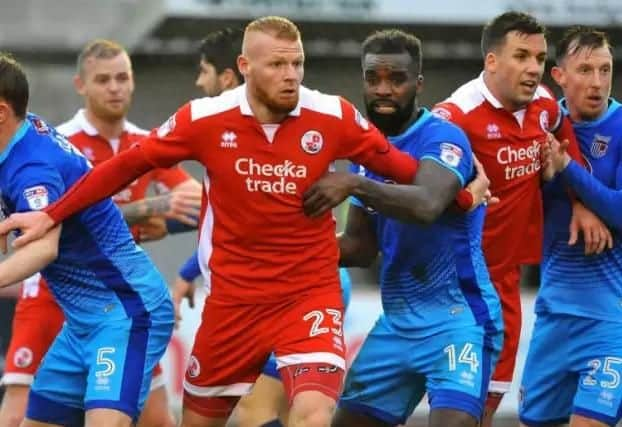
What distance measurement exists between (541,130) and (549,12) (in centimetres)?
1195

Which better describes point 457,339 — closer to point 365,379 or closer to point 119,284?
point 365,379

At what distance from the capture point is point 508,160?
28.0 feet

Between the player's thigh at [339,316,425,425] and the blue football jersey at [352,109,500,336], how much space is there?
0.10m

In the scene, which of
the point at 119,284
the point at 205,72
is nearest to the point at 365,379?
the point at 119,284

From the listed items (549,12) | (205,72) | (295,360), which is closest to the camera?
(295,360)

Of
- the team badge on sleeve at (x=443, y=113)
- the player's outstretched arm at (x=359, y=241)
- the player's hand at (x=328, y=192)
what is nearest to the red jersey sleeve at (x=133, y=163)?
the player's hand at (x=328, y=192)

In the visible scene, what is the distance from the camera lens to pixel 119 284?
8.08 metres

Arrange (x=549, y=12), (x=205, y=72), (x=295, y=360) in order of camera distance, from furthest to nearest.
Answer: (x=549, y=12) < (x=205, y=72) < (x=295, y=360)

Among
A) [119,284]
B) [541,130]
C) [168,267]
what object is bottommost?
[168,267]

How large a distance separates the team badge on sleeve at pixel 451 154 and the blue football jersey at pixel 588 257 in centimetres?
102

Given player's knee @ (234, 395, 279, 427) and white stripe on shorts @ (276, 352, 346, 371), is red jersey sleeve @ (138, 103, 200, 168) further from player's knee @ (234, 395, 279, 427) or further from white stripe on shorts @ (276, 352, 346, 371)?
player's knee @ (234, 395, 279, 427)

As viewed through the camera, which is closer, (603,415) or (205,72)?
(603,415)

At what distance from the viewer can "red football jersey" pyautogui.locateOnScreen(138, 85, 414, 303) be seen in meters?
7.73

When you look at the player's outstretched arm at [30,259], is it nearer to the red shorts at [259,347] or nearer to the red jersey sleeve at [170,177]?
the red shorts at [259,347]
